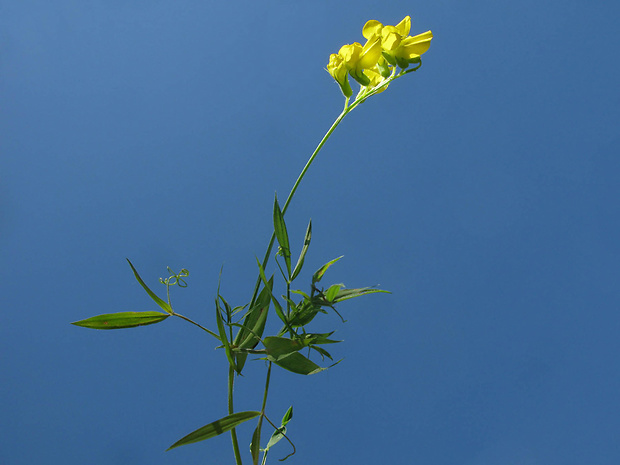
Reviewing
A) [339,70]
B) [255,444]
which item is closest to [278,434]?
[255,444]

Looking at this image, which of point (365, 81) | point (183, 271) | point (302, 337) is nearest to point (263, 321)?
point (302, 337)

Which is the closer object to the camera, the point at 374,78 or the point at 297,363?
the point at 297,363

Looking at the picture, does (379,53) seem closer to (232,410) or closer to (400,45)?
(400,45)

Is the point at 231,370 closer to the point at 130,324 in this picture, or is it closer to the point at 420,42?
the point at 130,324

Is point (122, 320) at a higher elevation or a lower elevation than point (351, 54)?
lower

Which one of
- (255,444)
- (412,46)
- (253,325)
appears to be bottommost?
(255,444)

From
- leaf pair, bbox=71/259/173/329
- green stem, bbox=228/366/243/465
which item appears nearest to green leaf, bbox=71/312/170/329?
leaf pair, bbox=71/259/173/329
